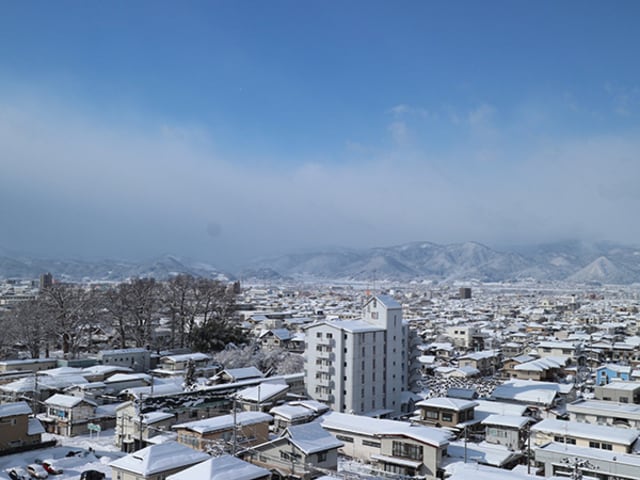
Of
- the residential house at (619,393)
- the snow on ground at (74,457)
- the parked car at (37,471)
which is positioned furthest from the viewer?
the residential house at (619,393)

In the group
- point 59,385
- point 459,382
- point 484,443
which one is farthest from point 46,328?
point 484,443

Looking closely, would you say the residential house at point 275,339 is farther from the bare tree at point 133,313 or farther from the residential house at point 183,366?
the residential house at point 183,366

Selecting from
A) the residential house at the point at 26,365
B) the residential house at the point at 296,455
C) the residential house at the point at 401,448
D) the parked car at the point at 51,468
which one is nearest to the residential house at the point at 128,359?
the residential house at the point at 26,365

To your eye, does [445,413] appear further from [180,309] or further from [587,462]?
[180,309]

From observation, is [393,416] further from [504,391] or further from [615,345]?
[615,345]

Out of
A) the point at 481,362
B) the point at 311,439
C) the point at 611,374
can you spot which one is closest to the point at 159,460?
the point at 311,439

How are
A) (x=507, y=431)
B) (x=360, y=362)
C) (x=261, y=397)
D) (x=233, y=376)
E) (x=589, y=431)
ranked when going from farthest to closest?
1. (x=233, y=376)
2. (x=360, y=362)
3. (x=261, y=397)
4. (x=507, y=431)
5. (x=589, y=431)
